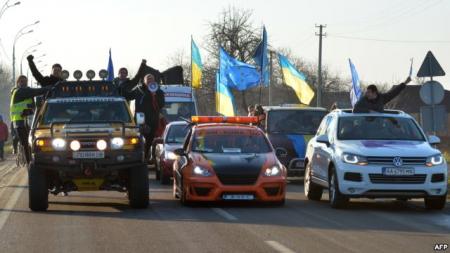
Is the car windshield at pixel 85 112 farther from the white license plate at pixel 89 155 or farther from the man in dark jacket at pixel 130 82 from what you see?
the white license plate at pixel 89 155

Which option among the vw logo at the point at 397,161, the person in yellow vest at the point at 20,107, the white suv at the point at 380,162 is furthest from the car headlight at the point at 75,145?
the person in yellow vest at the point at 20,107

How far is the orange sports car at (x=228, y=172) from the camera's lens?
15.0 m

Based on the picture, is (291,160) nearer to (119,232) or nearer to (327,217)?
(327,217)

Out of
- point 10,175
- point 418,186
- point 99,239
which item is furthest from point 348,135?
point 10,175

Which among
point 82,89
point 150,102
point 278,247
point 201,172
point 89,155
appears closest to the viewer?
point 278,247

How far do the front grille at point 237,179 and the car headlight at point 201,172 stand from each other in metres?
0.18

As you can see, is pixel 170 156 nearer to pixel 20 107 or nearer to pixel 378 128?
pixel 20 107

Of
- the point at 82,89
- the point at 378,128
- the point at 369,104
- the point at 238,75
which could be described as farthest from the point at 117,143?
the point at 238,75

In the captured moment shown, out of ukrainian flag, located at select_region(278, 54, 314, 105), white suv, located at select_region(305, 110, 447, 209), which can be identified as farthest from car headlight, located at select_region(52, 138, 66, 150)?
ukrainian flag, located at select_region(278, 54, 314, 105)

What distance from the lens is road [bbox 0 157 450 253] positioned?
35.0ft

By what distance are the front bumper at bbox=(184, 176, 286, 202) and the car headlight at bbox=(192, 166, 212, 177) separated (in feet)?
0.27

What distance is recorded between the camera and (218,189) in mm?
14945

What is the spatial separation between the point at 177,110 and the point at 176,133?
8.79 metres

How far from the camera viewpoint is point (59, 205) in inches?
615
